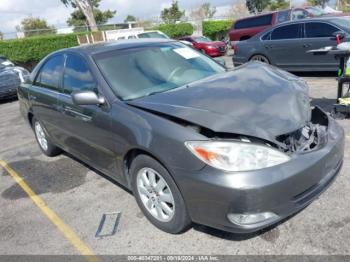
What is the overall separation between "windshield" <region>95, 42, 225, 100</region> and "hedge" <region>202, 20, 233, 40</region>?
22.3 m

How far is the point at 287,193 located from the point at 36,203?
2776mm

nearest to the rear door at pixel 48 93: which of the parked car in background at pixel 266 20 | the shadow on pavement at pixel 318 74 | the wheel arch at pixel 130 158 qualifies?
the wheel arch at pixel 130 158

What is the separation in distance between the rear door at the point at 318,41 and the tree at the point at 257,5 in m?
42.4

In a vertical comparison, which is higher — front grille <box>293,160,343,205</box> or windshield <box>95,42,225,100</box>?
windshield <box>95,42,225,100</box>

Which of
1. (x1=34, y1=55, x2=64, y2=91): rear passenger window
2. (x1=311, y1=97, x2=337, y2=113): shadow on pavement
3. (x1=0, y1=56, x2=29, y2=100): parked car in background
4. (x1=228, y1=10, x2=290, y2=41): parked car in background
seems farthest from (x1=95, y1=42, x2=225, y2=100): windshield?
(x1=228, y1=10, x2=290, y2=41): parked car in background

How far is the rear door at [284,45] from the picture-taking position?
8797 millimetres

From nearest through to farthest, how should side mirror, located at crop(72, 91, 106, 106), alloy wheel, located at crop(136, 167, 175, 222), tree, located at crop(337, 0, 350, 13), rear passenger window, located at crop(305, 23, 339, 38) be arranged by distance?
alloy wheel, located at crop(136, 167, 175, 222)
side mirror, located at crop(72, 91, 106, 106)
rear passenger window, located at crop(305, 23, 339, 38)
tree, located at crop(337, 0, 350, 13)

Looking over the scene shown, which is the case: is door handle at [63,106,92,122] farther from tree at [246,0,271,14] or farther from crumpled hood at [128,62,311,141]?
tree at [246,0,271,14]

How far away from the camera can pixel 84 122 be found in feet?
11.8

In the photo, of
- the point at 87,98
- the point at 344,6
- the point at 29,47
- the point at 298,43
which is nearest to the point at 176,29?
the point at 29,47

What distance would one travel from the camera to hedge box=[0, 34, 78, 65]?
1784 centimetres

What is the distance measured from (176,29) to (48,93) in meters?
21.9

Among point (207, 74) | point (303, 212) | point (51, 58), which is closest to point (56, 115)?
point (51, 58)

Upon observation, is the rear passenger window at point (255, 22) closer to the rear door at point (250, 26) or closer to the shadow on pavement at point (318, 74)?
the rear door at point (250, 26)
